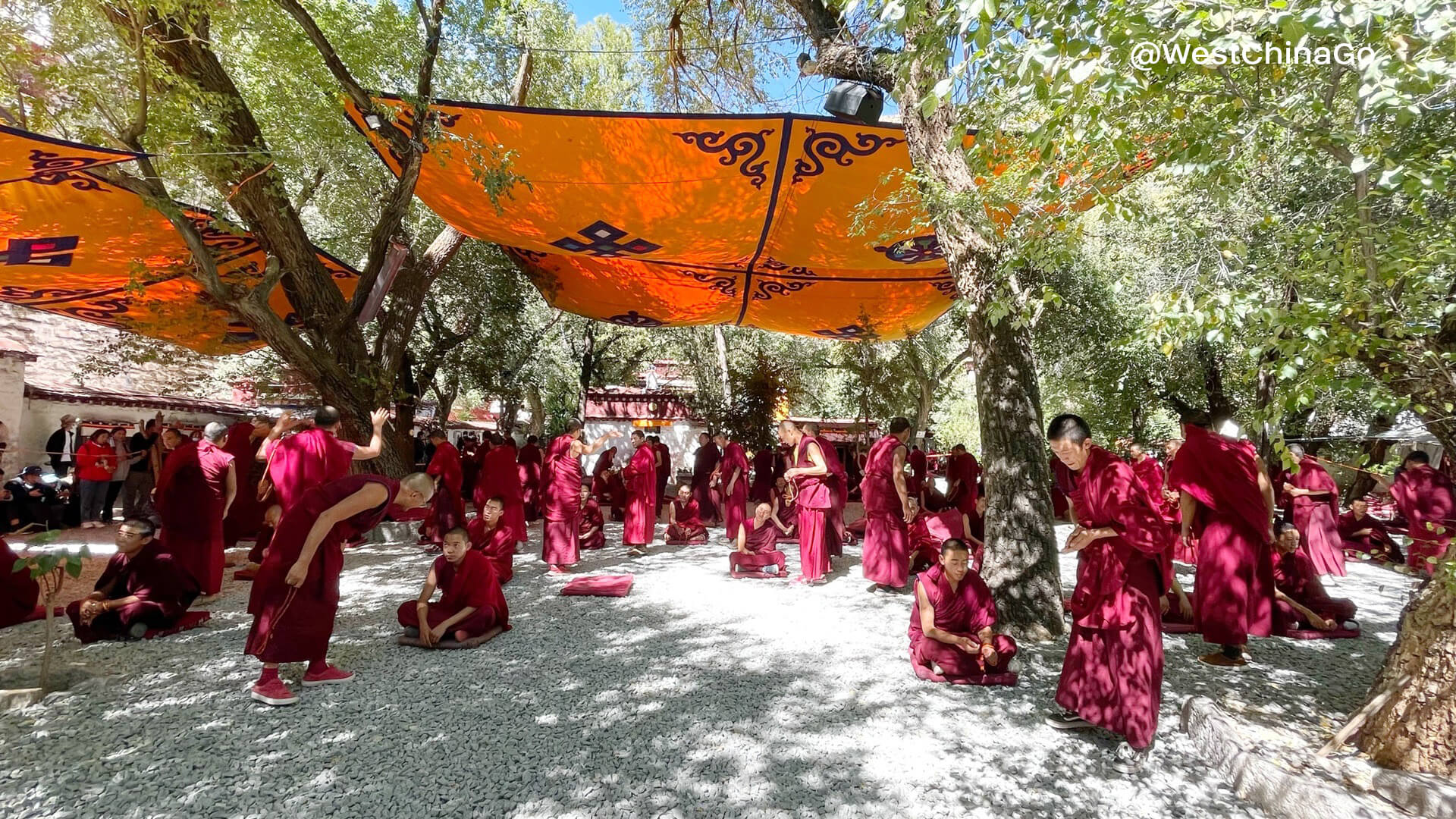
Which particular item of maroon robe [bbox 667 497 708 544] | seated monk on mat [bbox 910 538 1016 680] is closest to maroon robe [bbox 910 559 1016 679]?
seated monk on mat [bbox 910 538 1016 680]

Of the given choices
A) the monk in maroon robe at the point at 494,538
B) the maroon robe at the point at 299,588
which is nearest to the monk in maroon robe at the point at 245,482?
the monk in maroon robe at the point at 494,538

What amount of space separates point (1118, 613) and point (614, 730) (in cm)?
231

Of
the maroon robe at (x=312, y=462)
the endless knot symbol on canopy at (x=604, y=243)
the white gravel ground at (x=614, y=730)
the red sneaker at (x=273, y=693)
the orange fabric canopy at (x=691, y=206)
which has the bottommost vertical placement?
the white gravel ground at (x=614, y=730)

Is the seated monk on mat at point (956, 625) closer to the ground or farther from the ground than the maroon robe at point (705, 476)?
closer to the ground

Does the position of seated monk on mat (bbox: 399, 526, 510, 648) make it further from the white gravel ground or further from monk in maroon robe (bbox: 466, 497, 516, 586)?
monk in maroon robe (bbox: 466, 497, 516, 586)

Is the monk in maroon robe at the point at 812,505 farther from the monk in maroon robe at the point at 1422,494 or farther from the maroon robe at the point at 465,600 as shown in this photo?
the monk in maroon robe at the point at 1422,494

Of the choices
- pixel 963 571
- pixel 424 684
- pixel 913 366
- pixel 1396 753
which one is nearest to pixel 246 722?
pixel 424 684

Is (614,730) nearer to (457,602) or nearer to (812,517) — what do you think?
(457,602)

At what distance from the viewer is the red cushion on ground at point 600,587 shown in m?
5.77

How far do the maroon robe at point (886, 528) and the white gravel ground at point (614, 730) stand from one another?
1.03 m

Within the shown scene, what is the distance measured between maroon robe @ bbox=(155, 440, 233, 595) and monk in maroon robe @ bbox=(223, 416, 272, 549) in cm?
149

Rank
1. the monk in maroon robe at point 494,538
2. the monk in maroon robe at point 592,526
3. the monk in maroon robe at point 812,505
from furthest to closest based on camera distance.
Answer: the monk in maroon robe at point 592,526
the monk in maroon robe at point 812,505
the monk in maroon robe at point 494,538

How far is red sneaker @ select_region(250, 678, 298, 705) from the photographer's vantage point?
3.30 m

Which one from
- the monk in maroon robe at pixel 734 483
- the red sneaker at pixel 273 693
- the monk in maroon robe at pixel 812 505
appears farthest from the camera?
the monk in maroon robe at pixel 734 483
